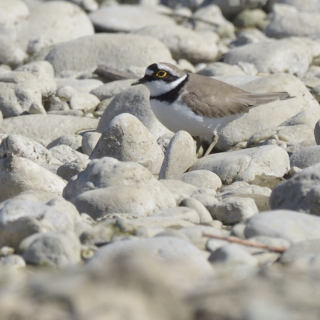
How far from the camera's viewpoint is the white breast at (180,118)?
8547 millimetres

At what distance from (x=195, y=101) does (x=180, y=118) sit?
28 centimetres

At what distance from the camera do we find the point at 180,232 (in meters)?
4.61

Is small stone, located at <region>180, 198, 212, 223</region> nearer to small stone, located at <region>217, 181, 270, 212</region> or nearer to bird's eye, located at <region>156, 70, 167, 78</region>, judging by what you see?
small stone, located at <region>217, 181, 270, 212</region>

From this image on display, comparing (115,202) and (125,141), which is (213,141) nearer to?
(125,141)

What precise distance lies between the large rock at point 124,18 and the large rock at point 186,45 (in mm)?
1327

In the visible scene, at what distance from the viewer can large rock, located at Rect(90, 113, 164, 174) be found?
290 inches

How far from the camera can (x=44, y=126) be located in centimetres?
962

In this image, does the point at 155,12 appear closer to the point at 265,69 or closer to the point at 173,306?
the point at 265,69

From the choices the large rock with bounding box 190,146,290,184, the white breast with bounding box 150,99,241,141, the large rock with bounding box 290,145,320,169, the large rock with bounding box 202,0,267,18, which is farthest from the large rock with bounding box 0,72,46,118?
the large rock with bounding box 202,0,267,18

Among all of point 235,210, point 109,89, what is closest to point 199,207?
point 235,210

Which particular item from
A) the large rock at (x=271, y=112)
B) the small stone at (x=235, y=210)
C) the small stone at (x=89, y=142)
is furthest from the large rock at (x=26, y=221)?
the large rock at (x=271, y=112)

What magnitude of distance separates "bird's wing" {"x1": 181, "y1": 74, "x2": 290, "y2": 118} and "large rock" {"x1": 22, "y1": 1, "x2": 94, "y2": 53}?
21.3 ft

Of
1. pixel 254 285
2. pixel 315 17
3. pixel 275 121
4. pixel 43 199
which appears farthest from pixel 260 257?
pixel 315 17

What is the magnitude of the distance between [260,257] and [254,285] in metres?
1.44
